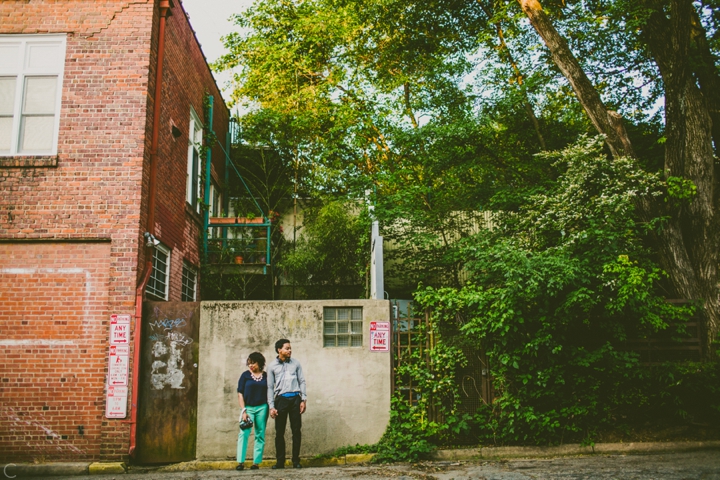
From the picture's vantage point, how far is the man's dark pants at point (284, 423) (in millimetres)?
8078

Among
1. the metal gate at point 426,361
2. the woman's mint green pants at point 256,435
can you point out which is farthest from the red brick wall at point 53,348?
the metal gate at point 426,361

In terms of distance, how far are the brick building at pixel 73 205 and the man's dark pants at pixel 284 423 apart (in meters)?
2.21

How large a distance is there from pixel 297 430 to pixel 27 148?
622 centimetres

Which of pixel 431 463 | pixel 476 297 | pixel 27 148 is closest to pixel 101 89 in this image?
pixel 27 148

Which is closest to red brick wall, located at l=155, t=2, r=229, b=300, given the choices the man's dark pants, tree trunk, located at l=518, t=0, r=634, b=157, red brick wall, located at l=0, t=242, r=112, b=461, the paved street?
red brick wall, located at l=0, t=242, r=112, b=461

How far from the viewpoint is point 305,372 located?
354 inches

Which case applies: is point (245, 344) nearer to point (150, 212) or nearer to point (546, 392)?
point (150, 212)

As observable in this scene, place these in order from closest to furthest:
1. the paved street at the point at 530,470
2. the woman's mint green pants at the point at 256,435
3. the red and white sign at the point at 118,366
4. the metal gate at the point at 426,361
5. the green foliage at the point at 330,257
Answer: the paved street at the point at 530,470
the woman's mint green pants at the point at 256,435
the red and white sign at the point at 118,366
the metal gate at the point at 426,361
the green foliage at the point at 330,257

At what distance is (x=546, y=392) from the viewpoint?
28.9ft

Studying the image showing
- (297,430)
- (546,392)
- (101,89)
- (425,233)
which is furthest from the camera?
(425,233)

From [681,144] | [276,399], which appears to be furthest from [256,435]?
[681,144]

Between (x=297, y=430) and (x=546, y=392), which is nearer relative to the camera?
(x=297, y=430)

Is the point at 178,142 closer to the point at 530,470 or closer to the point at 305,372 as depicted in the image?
the point at 305,372

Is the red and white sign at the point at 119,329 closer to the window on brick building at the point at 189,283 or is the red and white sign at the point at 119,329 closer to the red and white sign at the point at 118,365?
the red and white sign at the point at 118,365
